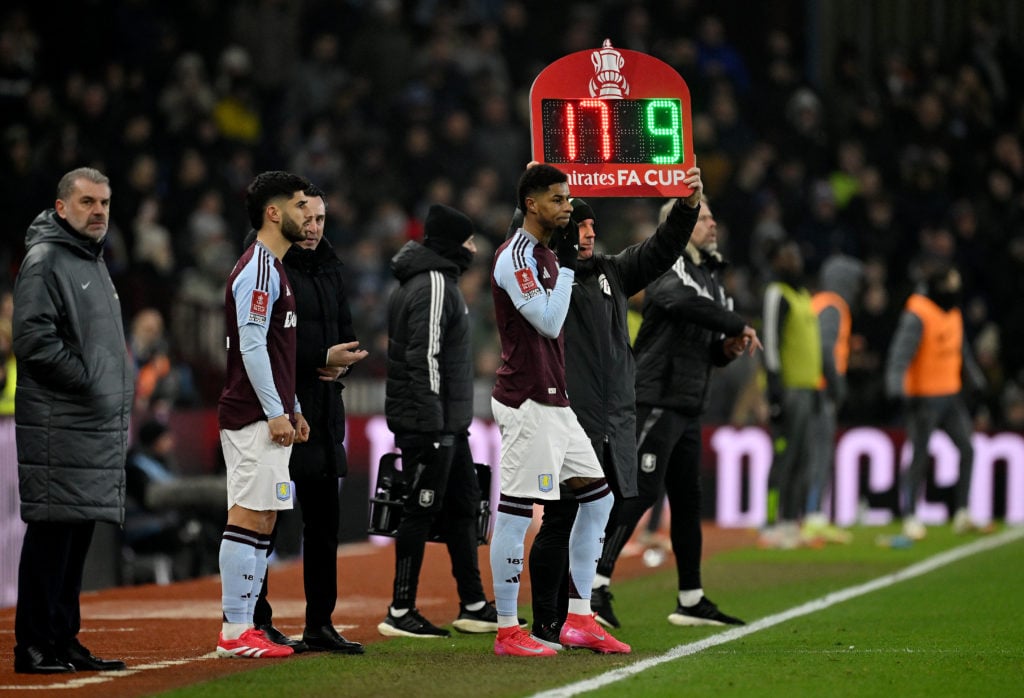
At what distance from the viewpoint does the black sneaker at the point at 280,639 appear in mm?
8275

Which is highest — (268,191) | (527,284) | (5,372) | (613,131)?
(613,131)

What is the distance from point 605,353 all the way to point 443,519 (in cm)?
177

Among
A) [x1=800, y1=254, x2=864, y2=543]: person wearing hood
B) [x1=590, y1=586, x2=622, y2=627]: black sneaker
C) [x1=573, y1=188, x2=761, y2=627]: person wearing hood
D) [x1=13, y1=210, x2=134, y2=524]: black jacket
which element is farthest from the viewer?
[x1=800, y1=254, x2=864, y2=543]: person wearing hood

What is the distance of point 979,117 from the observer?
22.7 metres

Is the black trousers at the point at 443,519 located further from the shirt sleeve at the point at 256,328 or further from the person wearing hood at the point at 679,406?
the shirt sleeve at the point at 256,328

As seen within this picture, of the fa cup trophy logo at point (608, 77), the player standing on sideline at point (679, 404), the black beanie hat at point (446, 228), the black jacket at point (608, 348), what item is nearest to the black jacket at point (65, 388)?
the black jacket at point (608, 348)

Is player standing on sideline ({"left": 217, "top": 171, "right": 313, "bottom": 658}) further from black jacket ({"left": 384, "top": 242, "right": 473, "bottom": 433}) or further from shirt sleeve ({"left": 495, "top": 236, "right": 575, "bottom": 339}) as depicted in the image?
black jacket ({"left": 384, "top": 242, "right": 473, "bottom": 433})

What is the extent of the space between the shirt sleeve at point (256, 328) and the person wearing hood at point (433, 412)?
1.66m

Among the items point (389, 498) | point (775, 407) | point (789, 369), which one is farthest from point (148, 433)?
point (389, 498)

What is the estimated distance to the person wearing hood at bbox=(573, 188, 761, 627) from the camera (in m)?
9.64

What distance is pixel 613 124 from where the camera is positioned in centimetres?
884

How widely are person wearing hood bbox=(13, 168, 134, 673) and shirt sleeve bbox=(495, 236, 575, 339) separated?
1.79 meters

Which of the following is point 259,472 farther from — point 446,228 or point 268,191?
point 446,228

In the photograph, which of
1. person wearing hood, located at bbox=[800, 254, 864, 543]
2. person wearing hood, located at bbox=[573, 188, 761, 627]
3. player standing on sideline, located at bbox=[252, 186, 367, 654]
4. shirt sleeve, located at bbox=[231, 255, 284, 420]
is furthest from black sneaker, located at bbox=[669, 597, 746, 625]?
person wearing hood, located at bbox=[800, 254, 864, 543]
